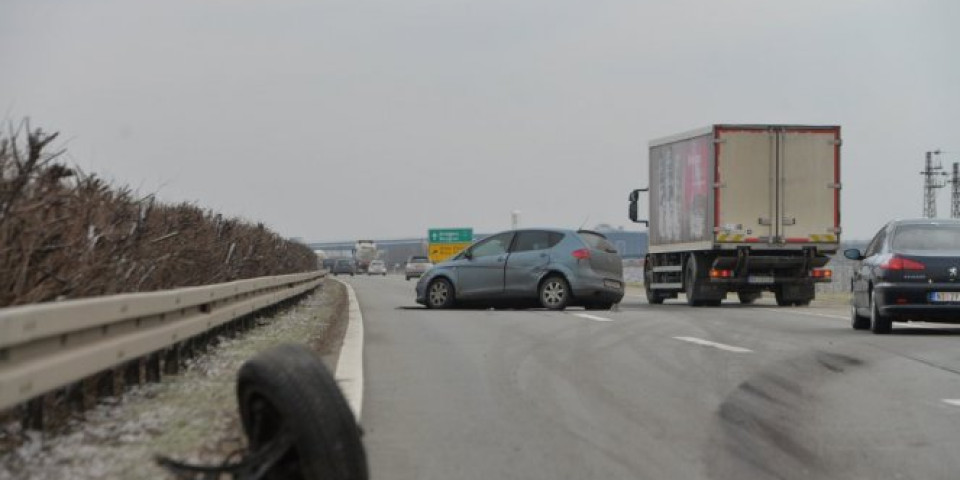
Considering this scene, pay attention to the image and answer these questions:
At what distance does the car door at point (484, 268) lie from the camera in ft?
68.2

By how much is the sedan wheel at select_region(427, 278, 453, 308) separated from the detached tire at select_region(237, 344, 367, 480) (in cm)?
1647

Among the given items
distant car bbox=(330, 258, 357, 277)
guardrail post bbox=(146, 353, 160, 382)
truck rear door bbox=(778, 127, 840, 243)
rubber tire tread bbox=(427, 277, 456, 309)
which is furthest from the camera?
distant car bbox=(330, 258, 357, 277)

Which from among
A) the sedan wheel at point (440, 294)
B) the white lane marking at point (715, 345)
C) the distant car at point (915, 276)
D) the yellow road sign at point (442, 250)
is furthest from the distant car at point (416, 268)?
the white lane marking at point (715, 345)

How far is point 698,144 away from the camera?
81.4 ft

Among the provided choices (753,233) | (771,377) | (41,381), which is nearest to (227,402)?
(41,381)

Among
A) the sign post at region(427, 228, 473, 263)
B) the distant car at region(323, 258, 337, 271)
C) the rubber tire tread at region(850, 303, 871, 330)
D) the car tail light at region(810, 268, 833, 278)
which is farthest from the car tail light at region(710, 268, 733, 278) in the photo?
the distant car at region(323, 258, 337, 271)

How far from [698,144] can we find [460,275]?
22.6ft

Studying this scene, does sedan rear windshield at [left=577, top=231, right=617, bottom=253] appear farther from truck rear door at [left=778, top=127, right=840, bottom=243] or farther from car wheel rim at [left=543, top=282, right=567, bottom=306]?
truck rear door at [left=778, top=127, right=840, bottom=243]

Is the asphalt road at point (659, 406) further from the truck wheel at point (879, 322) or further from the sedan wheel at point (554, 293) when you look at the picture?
the sedan wheel at point (554, 293)

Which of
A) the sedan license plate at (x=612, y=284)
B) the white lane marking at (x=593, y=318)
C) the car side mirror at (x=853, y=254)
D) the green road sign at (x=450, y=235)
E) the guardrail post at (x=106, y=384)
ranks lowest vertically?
the white lane marking at (x=593, y=318)

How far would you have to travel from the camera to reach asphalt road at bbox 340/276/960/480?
6039 millimetres

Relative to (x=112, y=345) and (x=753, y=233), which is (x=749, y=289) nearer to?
(x=753, y=233)

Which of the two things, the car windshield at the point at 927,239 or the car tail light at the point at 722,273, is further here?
the car tail light at the point at 722,273

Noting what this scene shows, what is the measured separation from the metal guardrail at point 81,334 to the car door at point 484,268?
1207 cm
